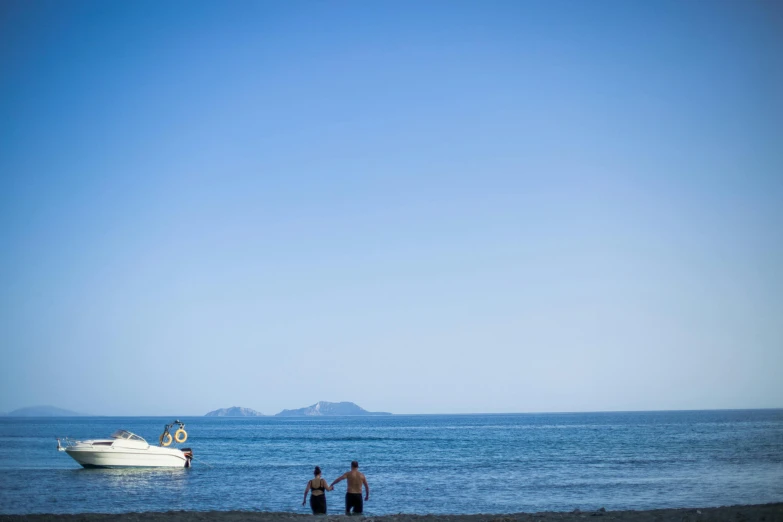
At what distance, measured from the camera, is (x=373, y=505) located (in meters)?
25.3

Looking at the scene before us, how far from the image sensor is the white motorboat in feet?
133

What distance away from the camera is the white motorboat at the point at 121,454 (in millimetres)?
40572

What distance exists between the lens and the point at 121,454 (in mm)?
40969

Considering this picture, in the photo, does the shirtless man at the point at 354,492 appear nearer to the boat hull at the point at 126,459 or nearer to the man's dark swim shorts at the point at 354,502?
the man's dark swim shorts at the point at 354,502

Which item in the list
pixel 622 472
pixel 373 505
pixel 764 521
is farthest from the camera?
pixel 622 472

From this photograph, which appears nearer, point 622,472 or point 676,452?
point 622,472

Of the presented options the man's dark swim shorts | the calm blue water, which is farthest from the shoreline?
the calm blue water

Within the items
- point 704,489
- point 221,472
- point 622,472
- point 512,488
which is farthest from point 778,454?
point 221,472

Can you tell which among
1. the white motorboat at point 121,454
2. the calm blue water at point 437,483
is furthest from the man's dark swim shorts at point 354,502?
the white motorboat at point 121,454

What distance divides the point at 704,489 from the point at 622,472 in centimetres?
865

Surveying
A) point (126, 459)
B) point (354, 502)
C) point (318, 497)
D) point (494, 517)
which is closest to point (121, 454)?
point (126, 459)

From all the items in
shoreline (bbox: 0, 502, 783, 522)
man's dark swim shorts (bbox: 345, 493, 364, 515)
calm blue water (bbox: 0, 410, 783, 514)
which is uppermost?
man's dark swim shorts (bbox: 345, 493, 364, 515)

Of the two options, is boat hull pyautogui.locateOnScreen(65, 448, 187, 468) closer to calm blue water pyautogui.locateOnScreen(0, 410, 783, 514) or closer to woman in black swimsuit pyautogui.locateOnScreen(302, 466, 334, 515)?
calm blue water pyautogui.locateOnScreen(0, 410, 783, 514)

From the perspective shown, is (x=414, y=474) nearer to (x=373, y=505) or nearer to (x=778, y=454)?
(x=373, y=505)
